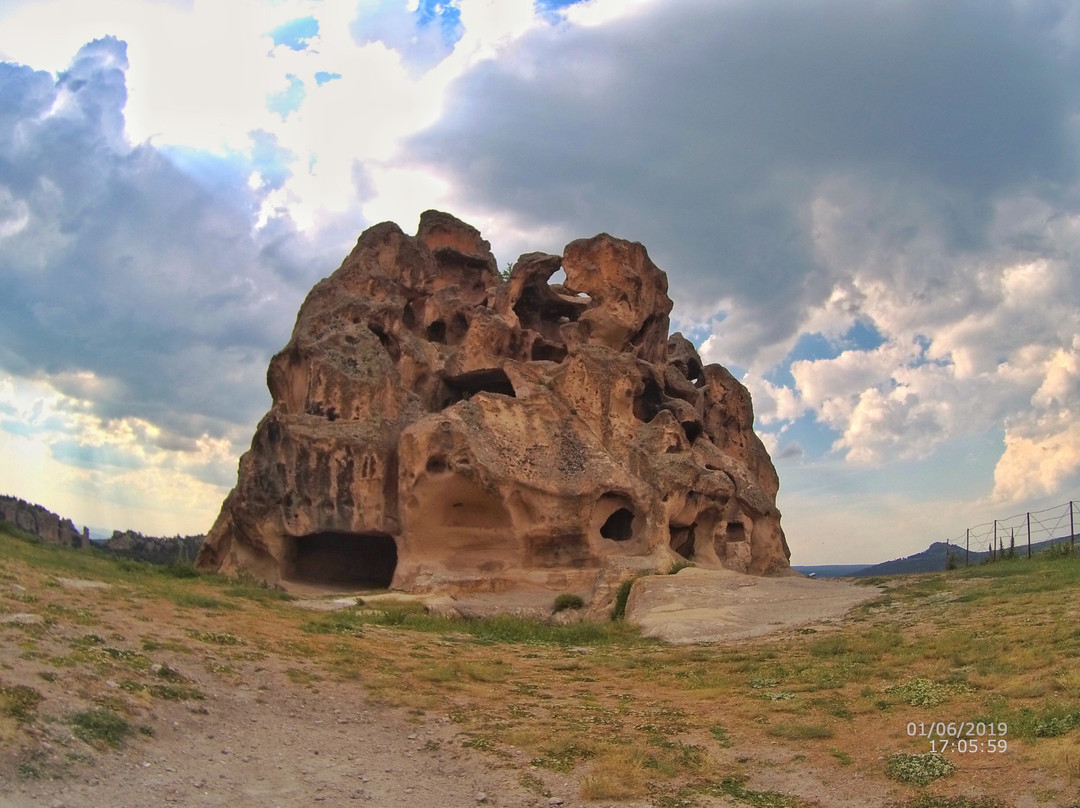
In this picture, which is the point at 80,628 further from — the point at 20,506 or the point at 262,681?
the point at 20,506

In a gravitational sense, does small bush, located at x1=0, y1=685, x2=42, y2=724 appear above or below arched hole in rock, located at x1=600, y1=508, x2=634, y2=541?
below

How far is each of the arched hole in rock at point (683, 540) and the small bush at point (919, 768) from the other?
24.2 metres

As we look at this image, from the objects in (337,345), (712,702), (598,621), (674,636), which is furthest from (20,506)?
(712,702)

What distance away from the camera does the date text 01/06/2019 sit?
742cm

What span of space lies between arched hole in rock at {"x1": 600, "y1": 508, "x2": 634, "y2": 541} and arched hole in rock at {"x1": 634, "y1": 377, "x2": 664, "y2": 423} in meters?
5.59

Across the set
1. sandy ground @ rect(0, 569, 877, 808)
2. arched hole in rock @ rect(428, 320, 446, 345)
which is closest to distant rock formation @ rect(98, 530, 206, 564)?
arched hole in rock @ rect(428, 320, 446, 345)

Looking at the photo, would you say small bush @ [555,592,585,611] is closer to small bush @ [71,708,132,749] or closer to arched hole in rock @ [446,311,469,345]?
small bush @ [71,708,132,749]

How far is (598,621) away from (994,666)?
11378mm

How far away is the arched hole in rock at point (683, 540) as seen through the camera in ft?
104

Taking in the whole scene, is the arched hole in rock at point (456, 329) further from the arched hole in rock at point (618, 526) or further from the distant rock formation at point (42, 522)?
the distant rock formation at point (42, 522)

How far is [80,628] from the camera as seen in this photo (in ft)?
34.2

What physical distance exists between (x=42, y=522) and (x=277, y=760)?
67392 millimetres

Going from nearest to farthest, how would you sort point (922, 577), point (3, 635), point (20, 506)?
point (3, 635) → point (922, 577) → point (20, 506)

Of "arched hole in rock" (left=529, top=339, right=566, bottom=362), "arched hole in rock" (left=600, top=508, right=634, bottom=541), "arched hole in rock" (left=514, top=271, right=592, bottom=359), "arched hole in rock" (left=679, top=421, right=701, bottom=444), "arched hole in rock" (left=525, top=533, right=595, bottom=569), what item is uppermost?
"arched hole in rock" (left=514, top=271, right=592, bottom=359)
